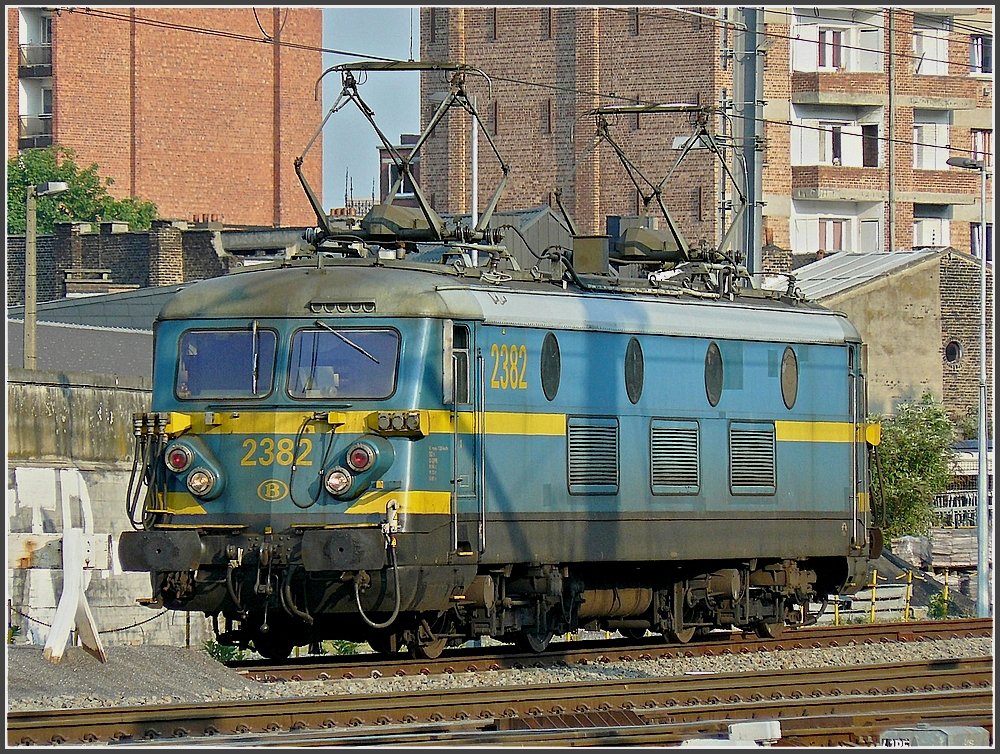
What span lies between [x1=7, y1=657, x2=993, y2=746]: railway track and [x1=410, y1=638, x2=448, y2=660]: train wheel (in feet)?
6.47

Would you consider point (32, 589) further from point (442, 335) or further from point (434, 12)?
point (434, 12)

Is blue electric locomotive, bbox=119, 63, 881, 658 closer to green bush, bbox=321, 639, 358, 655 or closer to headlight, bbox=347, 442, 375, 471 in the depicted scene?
headlight, bbox=347, 442, 375, 471

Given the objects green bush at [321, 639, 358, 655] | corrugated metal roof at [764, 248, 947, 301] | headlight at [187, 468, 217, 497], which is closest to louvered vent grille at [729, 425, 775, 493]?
green bush at [321, 639, 358, 655]

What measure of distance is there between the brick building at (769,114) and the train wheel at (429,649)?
4500 cm

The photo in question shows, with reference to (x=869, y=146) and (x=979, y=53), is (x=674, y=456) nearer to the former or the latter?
(x=869, y=146)

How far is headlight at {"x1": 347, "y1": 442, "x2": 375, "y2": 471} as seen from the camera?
16.8 metres

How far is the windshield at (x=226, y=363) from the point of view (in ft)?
57.1

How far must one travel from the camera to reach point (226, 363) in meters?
17.6

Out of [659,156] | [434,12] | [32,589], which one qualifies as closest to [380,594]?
[32,589]

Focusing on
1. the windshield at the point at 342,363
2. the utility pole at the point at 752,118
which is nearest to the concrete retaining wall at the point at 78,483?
the windshield at the point at 342,363

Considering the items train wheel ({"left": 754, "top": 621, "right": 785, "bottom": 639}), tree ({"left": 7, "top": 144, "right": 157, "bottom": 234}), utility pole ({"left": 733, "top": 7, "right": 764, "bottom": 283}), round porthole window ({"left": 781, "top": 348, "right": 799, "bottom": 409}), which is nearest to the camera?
round porthole window ({"left": 781, "top": 348, "right": 799, "bottom": 409})

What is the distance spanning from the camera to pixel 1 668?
15586mm

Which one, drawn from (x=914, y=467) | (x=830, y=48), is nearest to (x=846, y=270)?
(x=830, y=48)

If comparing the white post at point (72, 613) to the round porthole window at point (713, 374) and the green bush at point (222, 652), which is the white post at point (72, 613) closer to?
the green bush at point (222, 652)
